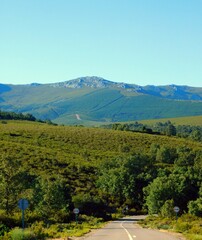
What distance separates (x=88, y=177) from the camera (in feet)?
295

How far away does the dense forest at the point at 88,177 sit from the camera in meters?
47.5

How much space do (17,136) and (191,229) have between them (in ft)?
331

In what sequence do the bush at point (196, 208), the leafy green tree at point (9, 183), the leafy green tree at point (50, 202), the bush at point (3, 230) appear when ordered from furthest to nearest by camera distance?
the bush at point (196, 208), the leafy green tree at point (50, 202), the leafy green tree at point (9, 183), the bush at point (3, 230)

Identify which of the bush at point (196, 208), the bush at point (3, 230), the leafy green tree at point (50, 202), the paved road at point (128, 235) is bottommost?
the bush at point (196, 208)

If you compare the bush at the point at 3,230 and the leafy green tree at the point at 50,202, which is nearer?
the bush at the point at 3,230

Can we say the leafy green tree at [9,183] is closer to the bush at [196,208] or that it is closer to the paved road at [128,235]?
the paved road at [128,235]

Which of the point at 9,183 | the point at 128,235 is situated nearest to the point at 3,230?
the point at 128,235

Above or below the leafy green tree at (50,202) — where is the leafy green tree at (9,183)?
above

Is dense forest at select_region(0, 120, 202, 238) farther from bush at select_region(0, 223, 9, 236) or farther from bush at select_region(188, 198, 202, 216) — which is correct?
bush at select_region(0, 223, 9, 236)

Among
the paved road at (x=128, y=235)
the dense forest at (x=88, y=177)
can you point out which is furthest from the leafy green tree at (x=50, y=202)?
the paved road at (x=128, y=235)

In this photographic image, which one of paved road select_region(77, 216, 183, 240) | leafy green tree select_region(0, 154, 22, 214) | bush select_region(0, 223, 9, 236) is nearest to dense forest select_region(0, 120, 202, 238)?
leafy green tree select_region(0, 154, 22, 214)

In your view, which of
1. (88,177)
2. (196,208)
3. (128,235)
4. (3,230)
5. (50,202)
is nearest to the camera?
(3,230)

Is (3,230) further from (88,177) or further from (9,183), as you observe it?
(88,177)

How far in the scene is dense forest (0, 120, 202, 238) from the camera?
4747 cm
